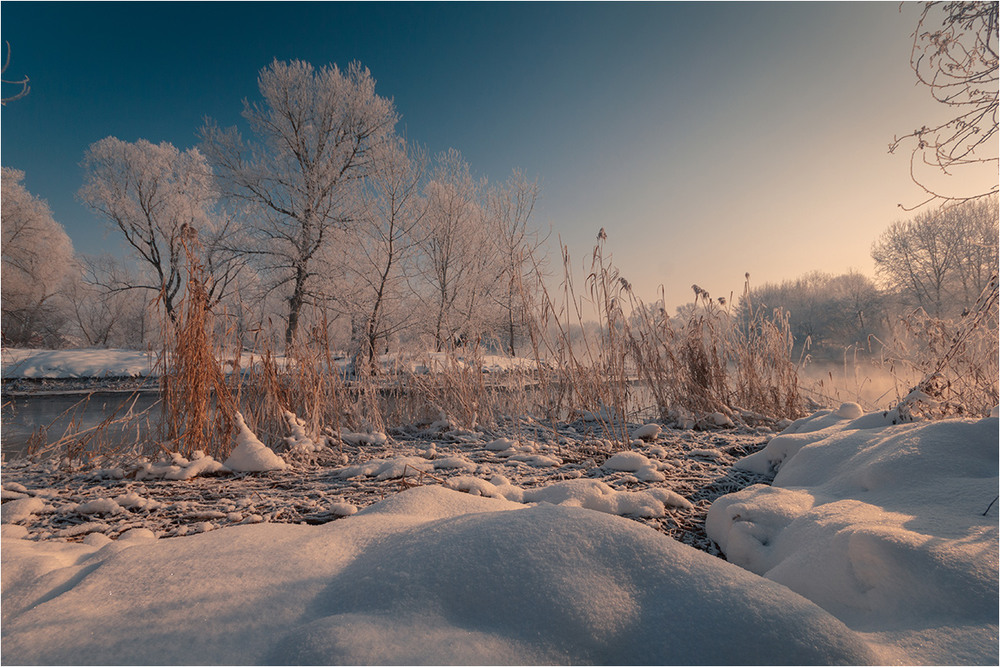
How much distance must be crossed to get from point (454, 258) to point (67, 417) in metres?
10.7

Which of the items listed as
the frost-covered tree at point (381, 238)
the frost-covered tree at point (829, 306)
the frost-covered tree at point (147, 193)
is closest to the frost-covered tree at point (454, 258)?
the frost-covered tree at point (381, 238)

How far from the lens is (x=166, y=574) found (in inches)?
33.8

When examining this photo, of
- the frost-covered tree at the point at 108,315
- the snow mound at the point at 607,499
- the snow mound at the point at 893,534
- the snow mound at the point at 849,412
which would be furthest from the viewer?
the frost-covered tree at the point at 108,315

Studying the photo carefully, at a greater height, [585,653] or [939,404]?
[939,404]

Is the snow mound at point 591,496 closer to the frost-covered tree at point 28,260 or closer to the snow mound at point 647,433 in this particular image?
the snow mound at point 647,433

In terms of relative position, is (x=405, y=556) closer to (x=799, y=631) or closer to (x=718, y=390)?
(x=799, y=631)

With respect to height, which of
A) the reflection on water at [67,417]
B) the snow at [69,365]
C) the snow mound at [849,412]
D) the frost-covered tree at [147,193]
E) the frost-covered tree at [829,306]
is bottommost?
the reflection on water at [67,417]

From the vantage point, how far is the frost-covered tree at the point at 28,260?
15.2 metres

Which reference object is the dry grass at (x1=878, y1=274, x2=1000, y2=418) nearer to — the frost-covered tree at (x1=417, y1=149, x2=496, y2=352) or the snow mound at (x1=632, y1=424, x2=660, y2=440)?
the snow mound at (x1=632, y1=424, x2=660, y2=440)

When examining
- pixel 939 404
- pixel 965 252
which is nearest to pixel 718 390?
pixel 939 404

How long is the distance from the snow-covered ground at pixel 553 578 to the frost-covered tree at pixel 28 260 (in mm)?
20691

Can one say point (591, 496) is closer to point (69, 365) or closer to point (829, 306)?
point (69, 365)

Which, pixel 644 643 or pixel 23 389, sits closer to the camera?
pixel 644 643

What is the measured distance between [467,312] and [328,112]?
7049 mm
